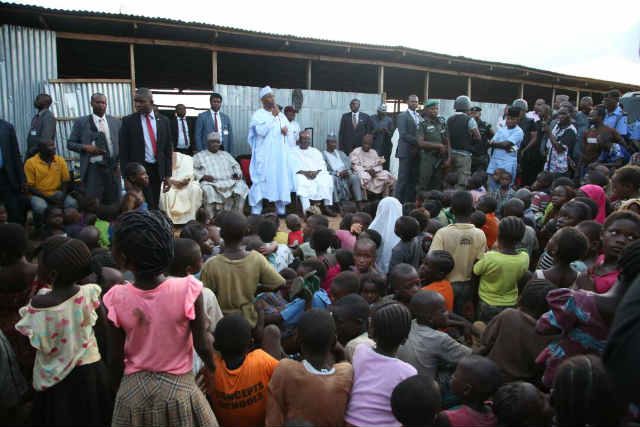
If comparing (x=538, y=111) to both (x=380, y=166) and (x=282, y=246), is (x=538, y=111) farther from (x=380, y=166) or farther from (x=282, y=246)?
(x=282, y=246)

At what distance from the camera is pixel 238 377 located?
2596 millimetres

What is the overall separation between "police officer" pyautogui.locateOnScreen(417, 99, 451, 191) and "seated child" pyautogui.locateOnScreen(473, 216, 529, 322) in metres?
4.73

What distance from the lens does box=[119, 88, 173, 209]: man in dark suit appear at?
650cm

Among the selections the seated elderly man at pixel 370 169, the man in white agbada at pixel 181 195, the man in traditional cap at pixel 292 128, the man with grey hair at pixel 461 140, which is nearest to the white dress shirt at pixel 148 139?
the man in white agbada at pixel 181 195

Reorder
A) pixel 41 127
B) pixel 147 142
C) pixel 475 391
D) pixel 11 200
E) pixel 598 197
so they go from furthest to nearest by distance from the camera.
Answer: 1. pixel 41 127
2. pixel 11 200
3. pixel 147 142
4. pixel 598 197
5. pixel 475 391

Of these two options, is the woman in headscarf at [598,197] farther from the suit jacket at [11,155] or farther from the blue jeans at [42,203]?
the suit jacket at [11,155]

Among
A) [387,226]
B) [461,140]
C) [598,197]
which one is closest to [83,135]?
[387,226]

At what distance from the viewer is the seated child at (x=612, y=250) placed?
273 cm

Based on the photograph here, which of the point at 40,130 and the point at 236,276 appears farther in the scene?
the point at 40,130

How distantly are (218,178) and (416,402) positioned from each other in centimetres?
734

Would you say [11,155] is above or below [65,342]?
above

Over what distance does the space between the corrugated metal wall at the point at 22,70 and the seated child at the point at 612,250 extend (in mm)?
8286

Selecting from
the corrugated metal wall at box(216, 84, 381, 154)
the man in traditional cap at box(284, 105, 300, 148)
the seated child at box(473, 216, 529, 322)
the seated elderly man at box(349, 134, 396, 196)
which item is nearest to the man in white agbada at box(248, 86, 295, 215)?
the man in traditional cap at box(284, 105, 300, 148)

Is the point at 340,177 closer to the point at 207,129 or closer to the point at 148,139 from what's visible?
the point at 207,129
